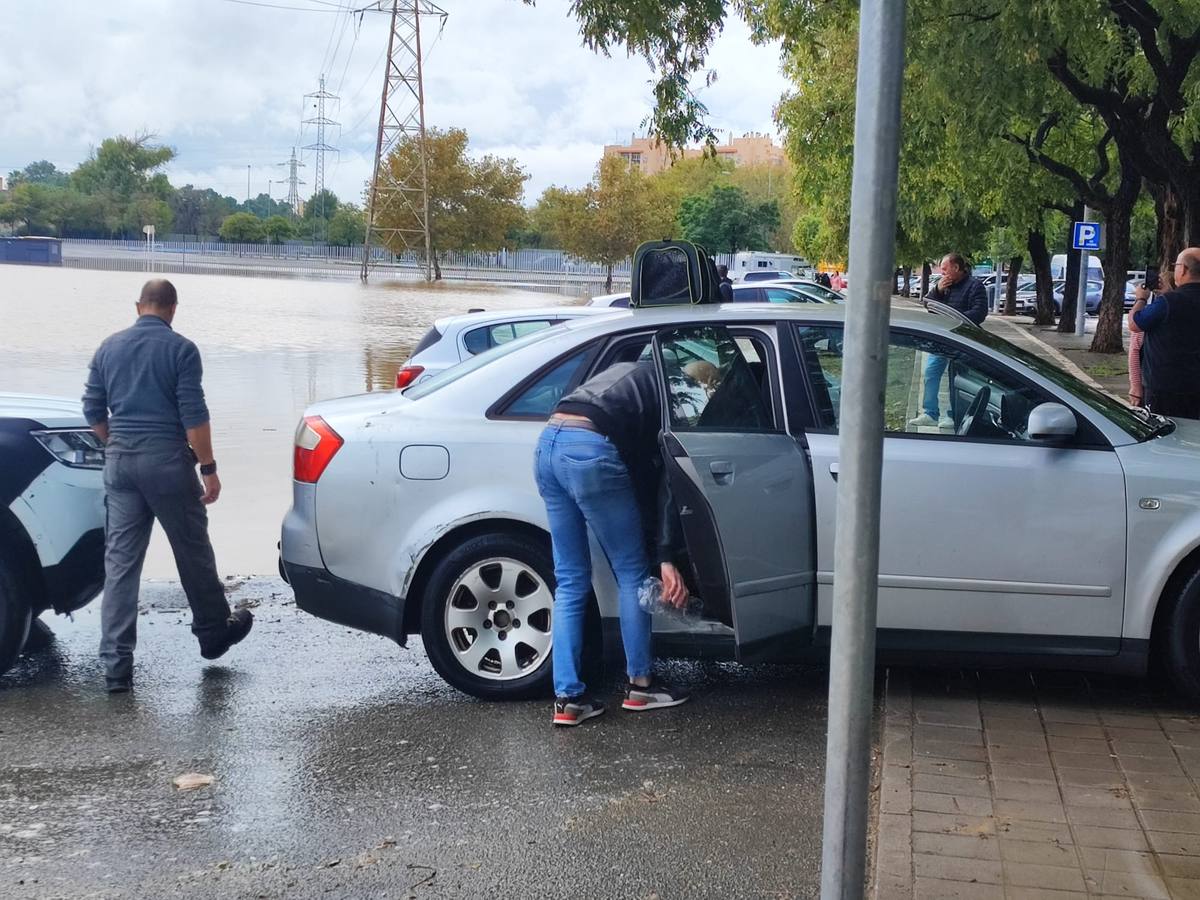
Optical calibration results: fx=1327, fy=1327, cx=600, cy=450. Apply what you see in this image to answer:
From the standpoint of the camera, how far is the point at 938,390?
562 centimetres

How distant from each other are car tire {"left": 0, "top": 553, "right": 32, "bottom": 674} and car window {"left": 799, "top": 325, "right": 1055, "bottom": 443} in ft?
11.8

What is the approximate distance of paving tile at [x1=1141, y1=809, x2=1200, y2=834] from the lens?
428 cm

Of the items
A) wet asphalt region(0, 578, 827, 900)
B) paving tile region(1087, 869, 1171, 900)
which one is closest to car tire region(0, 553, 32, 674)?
wet asphalt region(0, 578, 827, 900)

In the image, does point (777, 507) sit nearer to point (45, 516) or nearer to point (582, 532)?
point (582, 532)

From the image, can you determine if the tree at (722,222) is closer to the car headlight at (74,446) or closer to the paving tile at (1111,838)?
the car headlight at (74,446)

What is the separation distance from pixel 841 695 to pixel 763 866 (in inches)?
58.1

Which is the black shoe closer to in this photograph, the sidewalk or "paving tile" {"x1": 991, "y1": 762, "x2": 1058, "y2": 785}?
the sidewalk

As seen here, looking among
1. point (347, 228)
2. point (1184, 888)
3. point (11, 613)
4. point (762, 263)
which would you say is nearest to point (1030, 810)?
point (1184, 888)

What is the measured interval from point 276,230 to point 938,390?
125119 millimetres

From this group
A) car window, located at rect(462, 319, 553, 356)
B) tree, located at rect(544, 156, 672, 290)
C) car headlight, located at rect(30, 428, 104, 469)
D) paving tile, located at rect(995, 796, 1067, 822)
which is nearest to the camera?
paving tile, located at rect(995, 796, 1067, 822)

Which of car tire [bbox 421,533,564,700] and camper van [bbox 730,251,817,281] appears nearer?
car tire [bbox 421,533,564,700]

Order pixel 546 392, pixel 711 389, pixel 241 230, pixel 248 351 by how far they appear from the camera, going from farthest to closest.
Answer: pixel 241 230
pixel 248 351
pixel 546 392
pixel 711 389

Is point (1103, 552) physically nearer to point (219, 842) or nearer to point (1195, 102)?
point (219, 842)

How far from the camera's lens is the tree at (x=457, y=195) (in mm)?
86000
